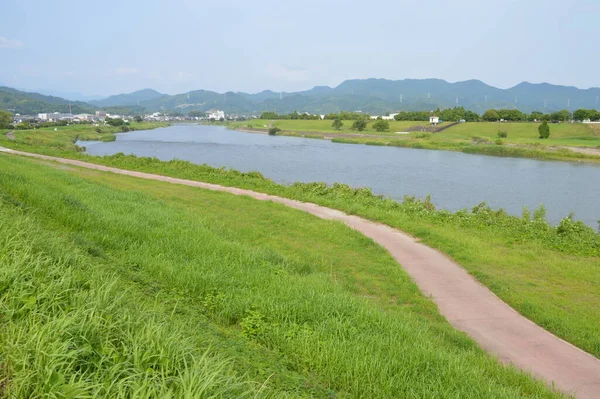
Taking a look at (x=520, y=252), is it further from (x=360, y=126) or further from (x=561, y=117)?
(x=561, y=117)

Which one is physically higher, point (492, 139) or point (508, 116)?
point (508, 116)

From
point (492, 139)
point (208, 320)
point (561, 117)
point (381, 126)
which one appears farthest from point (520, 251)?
point (561, 117)

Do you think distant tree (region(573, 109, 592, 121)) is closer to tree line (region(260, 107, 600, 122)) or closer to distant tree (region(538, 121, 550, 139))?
tree line (region(260, 107, 600, 122))

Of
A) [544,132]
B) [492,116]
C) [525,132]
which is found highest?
[492,116]

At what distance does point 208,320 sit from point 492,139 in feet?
241

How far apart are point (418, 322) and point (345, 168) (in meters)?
32.7

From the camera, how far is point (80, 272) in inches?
177

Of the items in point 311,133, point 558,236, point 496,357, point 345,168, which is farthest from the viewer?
point 311,133

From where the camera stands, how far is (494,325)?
6.37 meters

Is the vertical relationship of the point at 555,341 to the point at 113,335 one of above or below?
below

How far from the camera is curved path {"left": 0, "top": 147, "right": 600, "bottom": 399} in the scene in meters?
5.08

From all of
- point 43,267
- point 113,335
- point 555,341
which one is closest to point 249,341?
point 113,335

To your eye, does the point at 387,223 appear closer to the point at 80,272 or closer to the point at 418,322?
the point at 418,322

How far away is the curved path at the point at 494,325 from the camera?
5.08 metres
